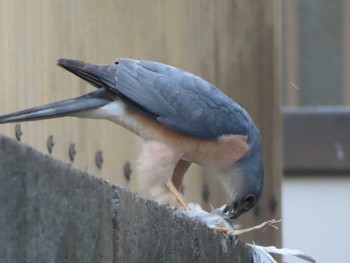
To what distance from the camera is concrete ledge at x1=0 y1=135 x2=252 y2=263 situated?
2756 millimetres

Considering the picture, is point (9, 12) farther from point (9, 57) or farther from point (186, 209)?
point (186, 209)

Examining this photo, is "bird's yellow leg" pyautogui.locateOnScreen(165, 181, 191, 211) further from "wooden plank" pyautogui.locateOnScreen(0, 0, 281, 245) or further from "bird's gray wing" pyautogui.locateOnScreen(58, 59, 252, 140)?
"wooden plank" pyautogui.locateOnScreen(0, 0, 281, 245)

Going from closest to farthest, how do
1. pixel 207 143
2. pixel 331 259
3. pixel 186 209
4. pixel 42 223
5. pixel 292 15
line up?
1. pixel 42 223
2. pixel 186 209
3. pixel 207 143
4. pixel 331 259
5. pixel 292 15

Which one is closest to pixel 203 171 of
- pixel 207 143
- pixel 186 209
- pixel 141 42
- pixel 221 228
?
pixel 141 42

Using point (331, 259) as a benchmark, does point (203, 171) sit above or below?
above

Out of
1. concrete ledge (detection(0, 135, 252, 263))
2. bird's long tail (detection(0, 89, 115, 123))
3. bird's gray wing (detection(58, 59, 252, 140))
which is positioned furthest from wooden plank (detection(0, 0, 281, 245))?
concrete ledge (detection(0, 135, 252, 263))

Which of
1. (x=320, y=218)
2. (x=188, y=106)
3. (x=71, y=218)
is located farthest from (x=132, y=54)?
(x=71, y=218)

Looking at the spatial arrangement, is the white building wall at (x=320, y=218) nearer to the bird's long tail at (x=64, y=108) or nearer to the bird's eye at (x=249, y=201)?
the bird's eye at (x=249, y=201)

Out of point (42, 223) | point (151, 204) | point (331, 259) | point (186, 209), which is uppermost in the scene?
point (42, 223)

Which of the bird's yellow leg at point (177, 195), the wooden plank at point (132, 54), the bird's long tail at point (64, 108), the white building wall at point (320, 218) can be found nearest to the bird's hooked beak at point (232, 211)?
the bird's yellow leg at point (177, 195)

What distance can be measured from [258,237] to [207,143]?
9.08ft

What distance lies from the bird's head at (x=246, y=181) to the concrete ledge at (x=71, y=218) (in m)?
2.13

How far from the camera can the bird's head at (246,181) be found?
619 cm

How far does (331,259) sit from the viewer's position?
10.5m
